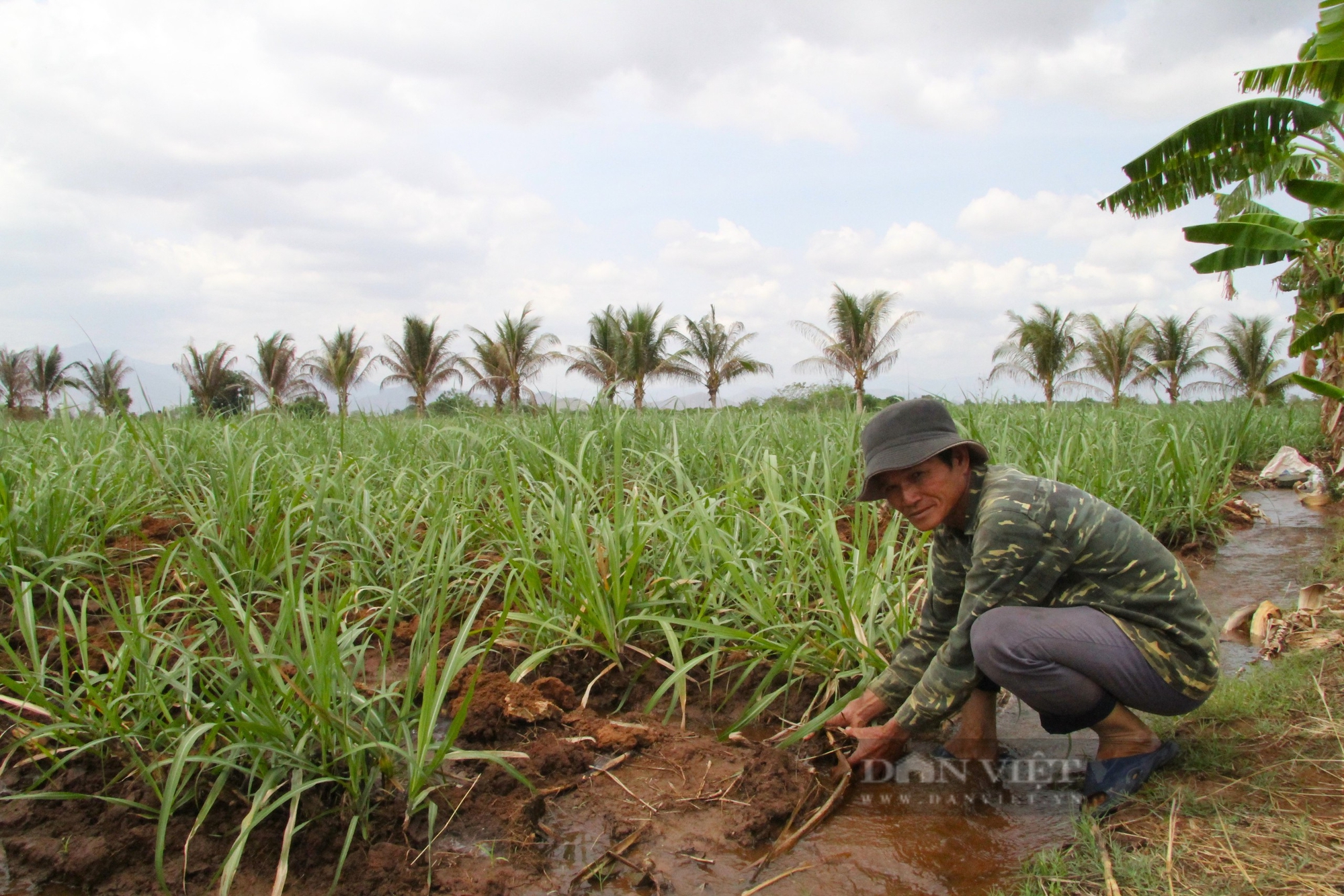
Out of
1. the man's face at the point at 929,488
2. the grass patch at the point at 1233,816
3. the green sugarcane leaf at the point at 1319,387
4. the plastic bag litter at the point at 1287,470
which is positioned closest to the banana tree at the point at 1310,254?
the green sugarcane leaf at the point at 1319,387

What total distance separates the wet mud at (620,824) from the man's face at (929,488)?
786 millimetres

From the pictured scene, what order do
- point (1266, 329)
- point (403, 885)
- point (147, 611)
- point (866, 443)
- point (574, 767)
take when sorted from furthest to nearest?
point (1266, 329)
point (147, 611)
point (574, 767)
point (866, 443)
point (403, 885)

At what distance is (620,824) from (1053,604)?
1280 mm

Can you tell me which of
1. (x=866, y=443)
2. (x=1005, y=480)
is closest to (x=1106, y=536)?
(x=1005, y=480)

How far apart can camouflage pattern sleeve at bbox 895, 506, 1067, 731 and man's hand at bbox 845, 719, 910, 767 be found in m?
0.05

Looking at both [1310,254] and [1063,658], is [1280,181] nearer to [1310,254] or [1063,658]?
[1310,254]

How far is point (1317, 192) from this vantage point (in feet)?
15.8

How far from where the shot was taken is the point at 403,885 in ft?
5.86

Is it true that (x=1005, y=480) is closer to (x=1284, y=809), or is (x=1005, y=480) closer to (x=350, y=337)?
(x=1284, y=809)

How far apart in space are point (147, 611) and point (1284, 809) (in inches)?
125

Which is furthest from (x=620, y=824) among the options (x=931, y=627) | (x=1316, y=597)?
(x=1316, y=597)

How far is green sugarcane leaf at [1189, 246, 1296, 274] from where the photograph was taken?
554cm

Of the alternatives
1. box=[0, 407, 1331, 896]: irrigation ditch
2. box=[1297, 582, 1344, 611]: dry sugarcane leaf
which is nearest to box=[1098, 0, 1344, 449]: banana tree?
box=[1297, 582, 1344, 611]: dry sugarcane leaf

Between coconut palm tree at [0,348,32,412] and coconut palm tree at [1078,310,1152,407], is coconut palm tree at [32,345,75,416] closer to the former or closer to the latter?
coconut palm tree at [0,348,32,412]
